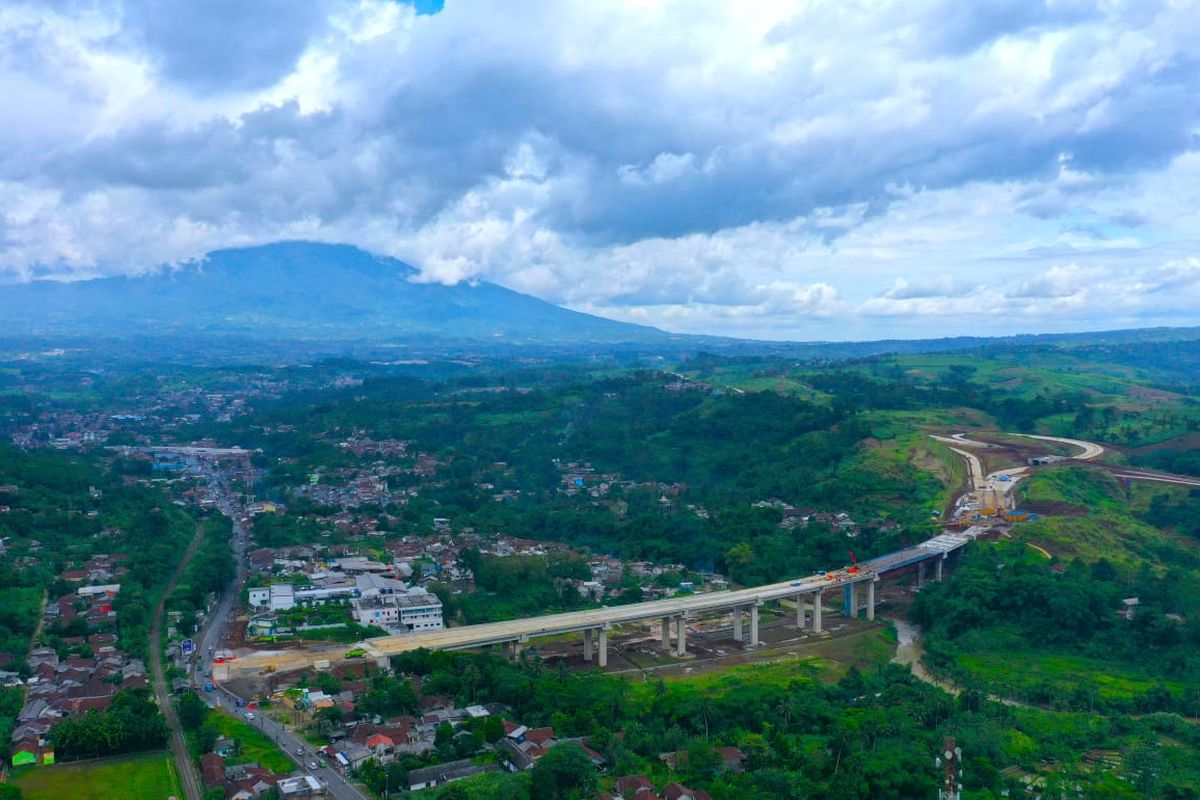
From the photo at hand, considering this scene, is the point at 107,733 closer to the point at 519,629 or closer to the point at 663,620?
the point at 519,629

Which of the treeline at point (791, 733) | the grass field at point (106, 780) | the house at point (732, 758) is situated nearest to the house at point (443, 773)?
the treeline at point (791, 733)

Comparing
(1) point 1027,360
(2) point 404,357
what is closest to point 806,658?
(1) point 1027,360

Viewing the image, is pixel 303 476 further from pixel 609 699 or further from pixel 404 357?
pixel 404 357

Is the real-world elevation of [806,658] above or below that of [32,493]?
below

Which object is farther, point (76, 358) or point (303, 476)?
point (76, 358)

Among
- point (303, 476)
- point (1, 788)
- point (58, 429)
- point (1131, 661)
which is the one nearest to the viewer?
point (1, 788)

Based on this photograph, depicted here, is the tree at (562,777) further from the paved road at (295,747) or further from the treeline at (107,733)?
the treeline at (107,733)

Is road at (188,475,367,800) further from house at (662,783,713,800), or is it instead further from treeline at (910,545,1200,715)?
treeline at (910,545,1200,715)
